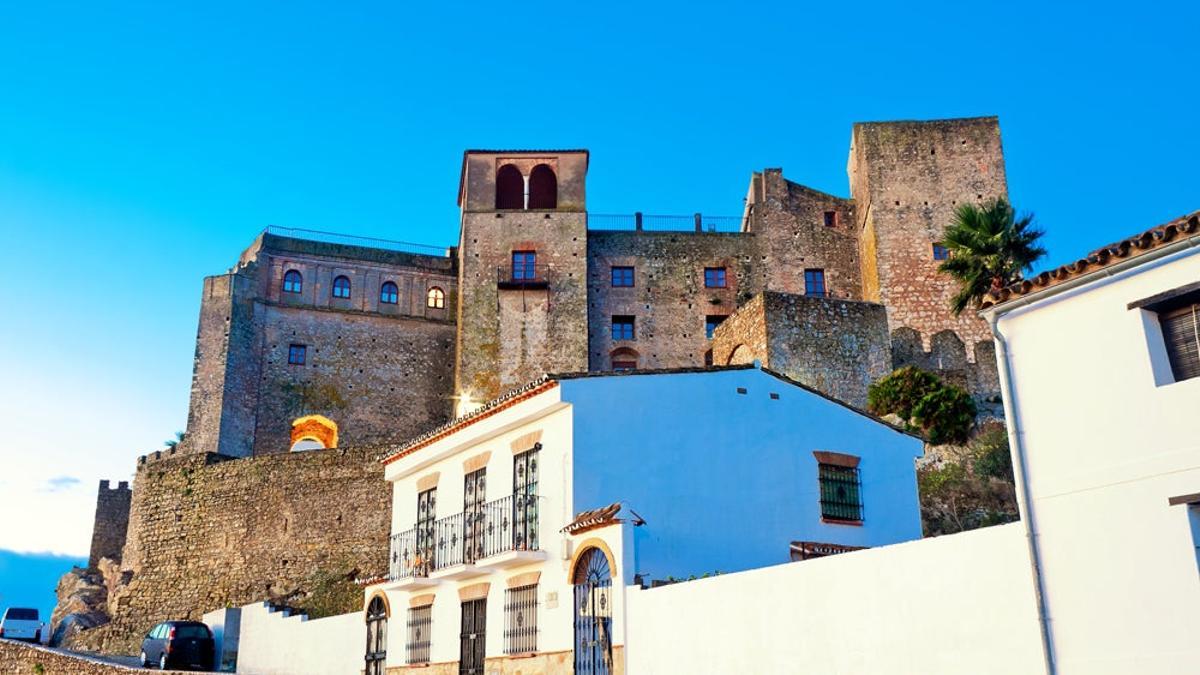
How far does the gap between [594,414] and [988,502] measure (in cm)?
1413

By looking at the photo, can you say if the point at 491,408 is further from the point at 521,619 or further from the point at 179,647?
the point at 179,647

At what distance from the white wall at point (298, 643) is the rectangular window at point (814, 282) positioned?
2568 centimetres

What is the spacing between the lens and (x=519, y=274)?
150ft

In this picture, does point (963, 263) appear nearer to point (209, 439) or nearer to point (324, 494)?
point (324, 494)

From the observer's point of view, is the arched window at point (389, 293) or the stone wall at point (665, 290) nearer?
the stone wall at point (665, 290)

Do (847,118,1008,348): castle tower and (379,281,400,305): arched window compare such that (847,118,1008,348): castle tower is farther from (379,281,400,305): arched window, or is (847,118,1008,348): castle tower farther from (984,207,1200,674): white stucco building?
(984,207,1200,674): white stucco building

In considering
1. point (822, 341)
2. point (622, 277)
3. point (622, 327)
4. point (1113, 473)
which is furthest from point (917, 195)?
point (1113, 473)

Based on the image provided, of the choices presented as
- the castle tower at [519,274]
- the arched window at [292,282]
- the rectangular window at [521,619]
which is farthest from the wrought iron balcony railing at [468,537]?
the arched window at [292,282]

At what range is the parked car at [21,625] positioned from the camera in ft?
109

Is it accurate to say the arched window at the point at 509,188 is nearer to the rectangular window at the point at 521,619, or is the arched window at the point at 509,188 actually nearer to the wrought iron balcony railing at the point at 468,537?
the wrought iron balcony railing at the point at 468,537

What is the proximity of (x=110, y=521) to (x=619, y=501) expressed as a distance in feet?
110

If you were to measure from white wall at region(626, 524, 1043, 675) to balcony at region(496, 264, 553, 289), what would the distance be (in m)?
30.2

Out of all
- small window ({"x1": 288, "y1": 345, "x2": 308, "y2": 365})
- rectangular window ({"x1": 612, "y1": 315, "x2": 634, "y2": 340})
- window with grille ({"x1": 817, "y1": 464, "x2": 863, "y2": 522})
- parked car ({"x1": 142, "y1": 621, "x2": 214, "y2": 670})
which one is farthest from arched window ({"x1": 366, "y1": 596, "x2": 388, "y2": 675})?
rectangular window ({"x1": 612, "y1": 315, "x2": 634, "y2": 340})

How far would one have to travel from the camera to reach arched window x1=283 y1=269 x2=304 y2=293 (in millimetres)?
46469
